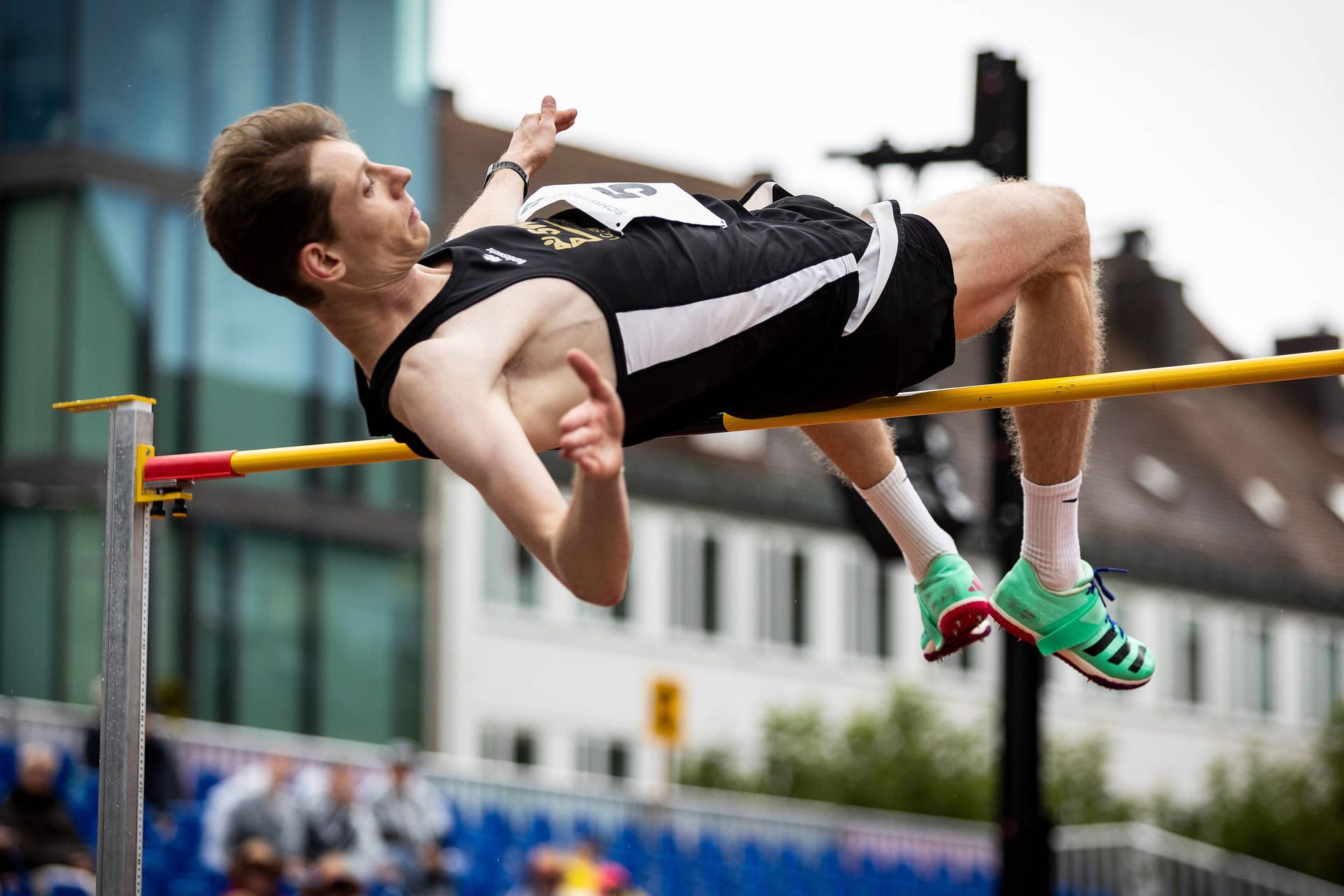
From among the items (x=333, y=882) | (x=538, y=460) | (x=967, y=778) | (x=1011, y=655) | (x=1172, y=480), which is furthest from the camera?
(x=1172, y=480)

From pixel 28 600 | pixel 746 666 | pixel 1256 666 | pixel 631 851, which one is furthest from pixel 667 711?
pixel 1256 666

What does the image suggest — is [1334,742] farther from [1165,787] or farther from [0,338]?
[0,338]

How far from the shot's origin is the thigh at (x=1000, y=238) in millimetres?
3617

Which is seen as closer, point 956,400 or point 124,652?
point 956,400

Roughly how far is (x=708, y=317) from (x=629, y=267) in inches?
6.3

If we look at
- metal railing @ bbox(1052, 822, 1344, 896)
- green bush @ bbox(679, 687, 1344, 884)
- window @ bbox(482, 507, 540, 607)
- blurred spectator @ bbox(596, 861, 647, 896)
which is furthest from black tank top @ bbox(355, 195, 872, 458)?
window @ bbox(482, 507, 540, 607)

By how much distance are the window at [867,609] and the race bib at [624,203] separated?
22.3 metres

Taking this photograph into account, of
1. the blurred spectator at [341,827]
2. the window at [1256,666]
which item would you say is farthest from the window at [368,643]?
the window at [1256,666]

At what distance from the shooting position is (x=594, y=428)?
2699 millimetres

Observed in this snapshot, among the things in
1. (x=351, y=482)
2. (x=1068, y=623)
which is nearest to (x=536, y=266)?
(x=1068, y=623)

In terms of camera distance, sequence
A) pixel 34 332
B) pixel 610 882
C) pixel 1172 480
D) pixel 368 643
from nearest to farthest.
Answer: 1. pixel 610 882
2. pixel 34 332
3. pixel 368 643
4. pixel 1172 480

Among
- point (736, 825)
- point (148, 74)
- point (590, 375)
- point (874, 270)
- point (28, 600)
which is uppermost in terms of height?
point (148, 74)

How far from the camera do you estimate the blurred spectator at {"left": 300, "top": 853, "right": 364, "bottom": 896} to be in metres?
8.27

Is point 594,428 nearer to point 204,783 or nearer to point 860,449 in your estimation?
point 860,449
